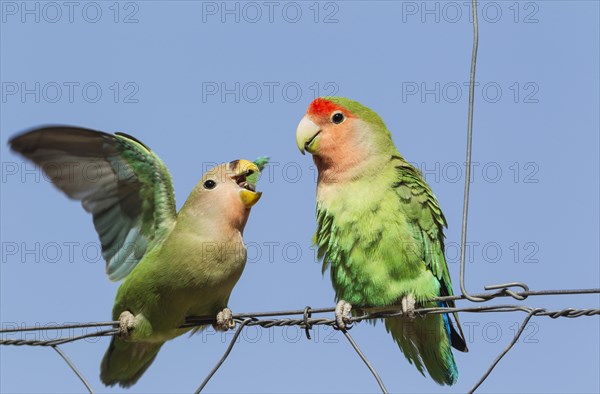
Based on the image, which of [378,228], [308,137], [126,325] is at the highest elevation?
[308,137]

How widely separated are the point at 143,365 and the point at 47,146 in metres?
1.50

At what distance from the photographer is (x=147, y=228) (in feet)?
16.5

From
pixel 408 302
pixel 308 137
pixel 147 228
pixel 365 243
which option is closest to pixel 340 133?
pixel 308 137

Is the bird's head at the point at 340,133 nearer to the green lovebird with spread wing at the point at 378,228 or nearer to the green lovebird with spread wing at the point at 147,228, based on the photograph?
the green lovebird with spread wing at the point at 378,228

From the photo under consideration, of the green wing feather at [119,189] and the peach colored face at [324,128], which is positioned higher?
the peach colored face at [324,128]

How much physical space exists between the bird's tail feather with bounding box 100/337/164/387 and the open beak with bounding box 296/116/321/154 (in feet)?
4.94

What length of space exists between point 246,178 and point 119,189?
0.82 metres

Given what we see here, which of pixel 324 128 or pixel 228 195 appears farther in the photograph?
pixel 324 128

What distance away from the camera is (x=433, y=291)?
180 inches

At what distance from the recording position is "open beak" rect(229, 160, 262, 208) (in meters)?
4.75

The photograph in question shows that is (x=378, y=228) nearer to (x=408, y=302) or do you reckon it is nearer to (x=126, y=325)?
(x=408, y=302)

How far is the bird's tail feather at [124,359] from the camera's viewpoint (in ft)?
16.3

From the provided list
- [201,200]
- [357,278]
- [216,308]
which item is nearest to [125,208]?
[201,200]

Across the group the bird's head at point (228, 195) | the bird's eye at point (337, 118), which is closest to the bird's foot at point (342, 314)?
the bird's head at point (228, 195)
